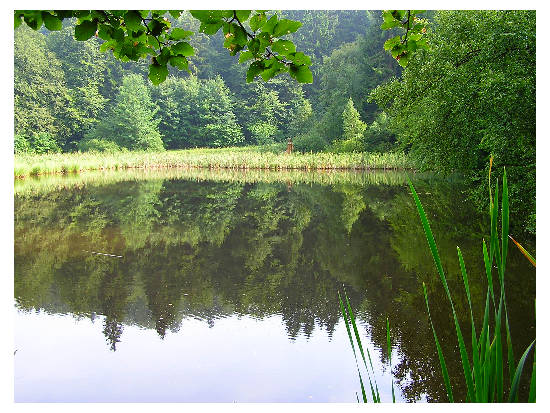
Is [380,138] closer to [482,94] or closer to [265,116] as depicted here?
[265,116]

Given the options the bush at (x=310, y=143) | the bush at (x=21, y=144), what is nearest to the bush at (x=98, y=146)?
the bush at (x=21, y=144)

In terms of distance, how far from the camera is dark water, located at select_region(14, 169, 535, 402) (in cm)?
240

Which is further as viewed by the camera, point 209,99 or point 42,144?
point 209,99

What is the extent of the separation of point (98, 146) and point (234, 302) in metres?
17.6

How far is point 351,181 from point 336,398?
10.0 m

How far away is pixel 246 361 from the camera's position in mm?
2607

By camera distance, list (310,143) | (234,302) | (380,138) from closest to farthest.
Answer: (234,302) < (380,138) < (310,143)

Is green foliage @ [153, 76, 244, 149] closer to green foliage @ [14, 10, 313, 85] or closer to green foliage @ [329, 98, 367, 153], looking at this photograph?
green foliage @ [329, 98, 367, 153]

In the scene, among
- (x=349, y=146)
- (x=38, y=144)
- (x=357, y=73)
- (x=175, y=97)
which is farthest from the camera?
(x=175, y=97)

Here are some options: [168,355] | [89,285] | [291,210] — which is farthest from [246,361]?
[291,210]

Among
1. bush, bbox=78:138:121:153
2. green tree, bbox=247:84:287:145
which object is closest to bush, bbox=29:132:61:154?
bush, bbox=78:138:121:153

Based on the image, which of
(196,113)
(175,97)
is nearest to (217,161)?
(196,113)

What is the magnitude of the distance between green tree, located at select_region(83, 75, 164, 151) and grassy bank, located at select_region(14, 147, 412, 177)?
1562 millimetres

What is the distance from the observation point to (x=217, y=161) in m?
17.2
